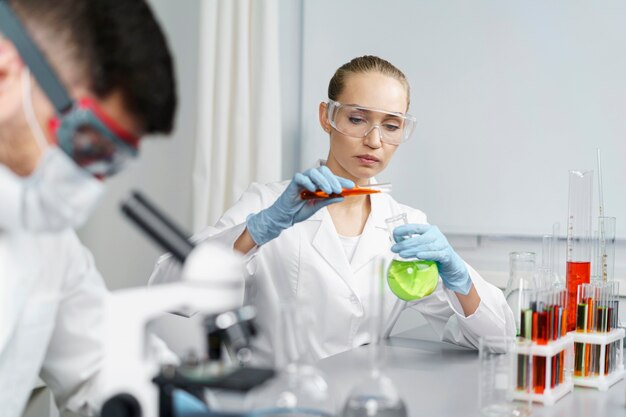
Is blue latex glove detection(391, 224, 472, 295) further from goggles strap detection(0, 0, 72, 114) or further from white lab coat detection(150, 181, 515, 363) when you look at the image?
goggles strap detection(0, 0, 72, 114)

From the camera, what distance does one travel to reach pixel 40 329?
1.26 m

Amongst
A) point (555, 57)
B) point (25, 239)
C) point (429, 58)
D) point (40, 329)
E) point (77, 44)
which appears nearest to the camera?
point (77, 44)

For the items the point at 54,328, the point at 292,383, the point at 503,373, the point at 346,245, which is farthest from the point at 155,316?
the point at 346,245

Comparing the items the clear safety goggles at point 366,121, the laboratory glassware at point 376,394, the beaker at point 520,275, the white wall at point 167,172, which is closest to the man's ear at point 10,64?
the laboratory glassware at point 376,394

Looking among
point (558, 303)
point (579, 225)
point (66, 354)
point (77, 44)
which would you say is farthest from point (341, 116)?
point (77, 44)

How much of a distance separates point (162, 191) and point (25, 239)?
2.11 meters

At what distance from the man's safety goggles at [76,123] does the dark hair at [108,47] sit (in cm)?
1

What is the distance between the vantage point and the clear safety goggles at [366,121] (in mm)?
2092

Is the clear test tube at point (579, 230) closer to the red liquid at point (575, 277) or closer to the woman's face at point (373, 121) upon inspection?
the red liquid at point (575, 277)

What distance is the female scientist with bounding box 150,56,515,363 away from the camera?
6.39ft

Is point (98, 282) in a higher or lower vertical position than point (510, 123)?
lower

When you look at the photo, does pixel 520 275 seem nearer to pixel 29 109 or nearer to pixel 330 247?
pixel 330 247

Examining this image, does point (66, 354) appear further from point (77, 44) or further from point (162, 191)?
point (162, 191)

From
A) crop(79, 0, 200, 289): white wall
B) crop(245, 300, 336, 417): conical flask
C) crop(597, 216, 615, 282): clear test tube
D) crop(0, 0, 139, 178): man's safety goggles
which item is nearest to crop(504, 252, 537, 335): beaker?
crop(597, 216, 615, 282): clear test tube
